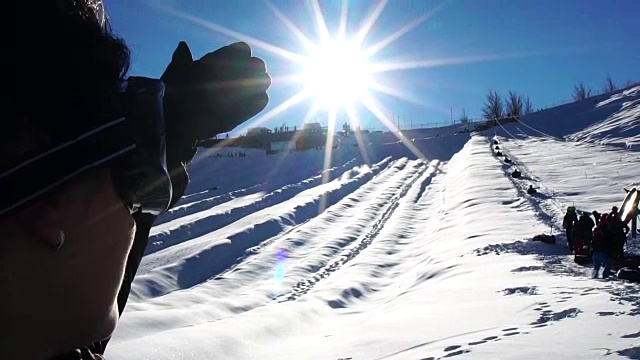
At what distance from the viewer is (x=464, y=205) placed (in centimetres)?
1661

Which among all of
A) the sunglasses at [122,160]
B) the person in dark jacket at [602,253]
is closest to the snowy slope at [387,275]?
the person in dark jacket at [602,253]

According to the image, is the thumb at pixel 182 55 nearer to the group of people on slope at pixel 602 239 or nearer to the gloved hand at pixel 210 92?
the gloved hand at pixel 210 92

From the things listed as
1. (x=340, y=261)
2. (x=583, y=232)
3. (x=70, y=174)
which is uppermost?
(x=70, y=174)

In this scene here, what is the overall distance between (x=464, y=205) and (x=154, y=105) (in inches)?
652

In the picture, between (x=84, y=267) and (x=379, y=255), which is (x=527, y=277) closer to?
(x=379, y=255)

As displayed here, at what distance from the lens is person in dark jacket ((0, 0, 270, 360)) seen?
0.53 metres

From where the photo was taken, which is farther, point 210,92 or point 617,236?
point 617,236

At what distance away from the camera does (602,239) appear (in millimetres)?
7789

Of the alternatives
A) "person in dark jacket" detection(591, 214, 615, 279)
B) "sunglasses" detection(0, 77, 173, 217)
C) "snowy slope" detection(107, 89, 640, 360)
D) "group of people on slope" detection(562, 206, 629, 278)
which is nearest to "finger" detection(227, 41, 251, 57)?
"sunglasses" detection(0, 77, 173, 217)

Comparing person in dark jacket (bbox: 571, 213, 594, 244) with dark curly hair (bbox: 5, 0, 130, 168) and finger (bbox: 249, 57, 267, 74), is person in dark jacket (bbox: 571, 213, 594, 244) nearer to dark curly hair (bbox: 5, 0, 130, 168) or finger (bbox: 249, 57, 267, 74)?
finger (bbox: 249, 57, 267, 74)

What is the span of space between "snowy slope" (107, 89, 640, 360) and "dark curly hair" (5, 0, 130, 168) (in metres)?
2.96

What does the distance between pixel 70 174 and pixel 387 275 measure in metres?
10.1

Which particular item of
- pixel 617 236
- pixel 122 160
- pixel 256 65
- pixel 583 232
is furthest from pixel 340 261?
pixel 122 160

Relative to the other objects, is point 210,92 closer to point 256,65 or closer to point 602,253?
point 256,65
